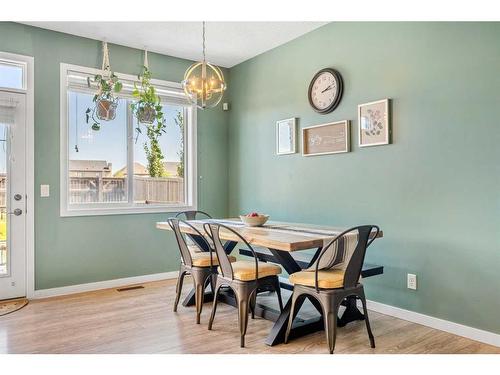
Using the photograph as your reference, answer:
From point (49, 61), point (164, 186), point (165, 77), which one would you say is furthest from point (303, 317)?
point (49, 61)

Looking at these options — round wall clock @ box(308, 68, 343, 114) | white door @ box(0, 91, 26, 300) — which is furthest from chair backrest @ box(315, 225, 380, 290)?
white door @ box(0, 91, 26, 300)

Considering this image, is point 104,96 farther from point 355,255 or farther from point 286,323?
point 355,255

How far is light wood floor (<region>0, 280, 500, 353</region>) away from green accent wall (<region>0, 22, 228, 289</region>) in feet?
1.71

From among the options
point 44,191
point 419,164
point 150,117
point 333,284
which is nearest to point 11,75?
point 44,191

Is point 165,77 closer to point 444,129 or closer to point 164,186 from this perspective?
point 164,186

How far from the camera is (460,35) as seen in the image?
9.62ft

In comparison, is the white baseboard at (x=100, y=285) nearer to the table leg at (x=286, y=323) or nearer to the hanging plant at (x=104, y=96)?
the hanging plant at (x=104, y=96)

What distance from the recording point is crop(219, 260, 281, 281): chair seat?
9.22ft

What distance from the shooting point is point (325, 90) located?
3.93 meters

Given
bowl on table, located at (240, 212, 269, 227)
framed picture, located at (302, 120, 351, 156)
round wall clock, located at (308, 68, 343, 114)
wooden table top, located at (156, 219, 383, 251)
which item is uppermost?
round wall clock, located at (308, 68, 343, 114)

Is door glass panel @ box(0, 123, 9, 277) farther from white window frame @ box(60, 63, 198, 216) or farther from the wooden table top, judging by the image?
the wooden table top

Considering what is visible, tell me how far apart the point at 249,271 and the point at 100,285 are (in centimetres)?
223

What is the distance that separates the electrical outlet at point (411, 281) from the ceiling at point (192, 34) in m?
2.48

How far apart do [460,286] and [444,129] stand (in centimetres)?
115
